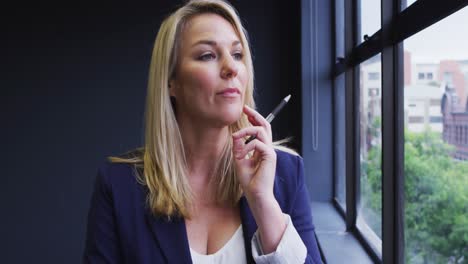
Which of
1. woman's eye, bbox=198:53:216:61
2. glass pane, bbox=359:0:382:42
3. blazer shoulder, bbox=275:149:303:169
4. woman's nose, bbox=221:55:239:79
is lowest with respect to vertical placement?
blazer shoulder, bbox=275:149:303:169

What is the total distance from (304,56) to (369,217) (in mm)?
1295

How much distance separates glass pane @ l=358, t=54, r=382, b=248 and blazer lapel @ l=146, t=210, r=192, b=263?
3.52 ft

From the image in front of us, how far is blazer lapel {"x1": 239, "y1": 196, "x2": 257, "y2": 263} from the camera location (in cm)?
104

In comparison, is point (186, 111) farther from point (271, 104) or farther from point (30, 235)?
point (30, 235)

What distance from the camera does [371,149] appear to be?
2061 mm

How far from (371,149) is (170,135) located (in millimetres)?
1223

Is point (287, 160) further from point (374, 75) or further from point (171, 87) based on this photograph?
point (374, 75)

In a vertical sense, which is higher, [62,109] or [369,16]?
[369,16]

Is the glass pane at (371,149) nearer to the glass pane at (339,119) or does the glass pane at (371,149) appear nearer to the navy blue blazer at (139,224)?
the glass pane at (339,119)

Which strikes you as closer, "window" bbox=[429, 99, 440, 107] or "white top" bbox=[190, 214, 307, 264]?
"white top" bbox=[190, 214, 307, 264]

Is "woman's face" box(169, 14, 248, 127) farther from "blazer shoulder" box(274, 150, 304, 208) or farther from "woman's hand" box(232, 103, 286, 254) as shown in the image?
"blazer shoulder" box(274, 150, 304, 208)

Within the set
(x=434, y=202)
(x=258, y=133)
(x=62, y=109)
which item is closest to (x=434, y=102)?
(x=434, y=202)

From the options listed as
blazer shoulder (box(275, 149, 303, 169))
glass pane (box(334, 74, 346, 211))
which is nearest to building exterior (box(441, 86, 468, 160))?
blazer shoulder (box(275, 149, 303, 169))

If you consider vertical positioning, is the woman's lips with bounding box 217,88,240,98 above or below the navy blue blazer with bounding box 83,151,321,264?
above
